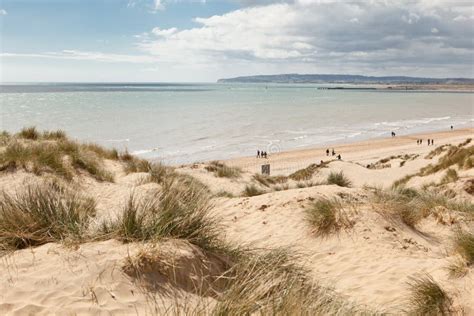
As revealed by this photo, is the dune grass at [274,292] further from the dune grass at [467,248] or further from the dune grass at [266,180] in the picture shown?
the dune grass at [266,180]

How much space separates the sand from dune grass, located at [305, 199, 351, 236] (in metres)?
0.15

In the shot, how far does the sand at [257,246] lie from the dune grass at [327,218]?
15cm

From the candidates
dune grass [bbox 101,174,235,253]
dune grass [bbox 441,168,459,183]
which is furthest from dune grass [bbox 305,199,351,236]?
dune grass [bbox 441,168,459,183]

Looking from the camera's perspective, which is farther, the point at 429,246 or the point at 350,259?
the point at 429,246

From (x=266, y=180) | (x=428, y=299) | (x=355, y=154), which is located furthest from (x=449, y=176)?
(x=355, y=154)

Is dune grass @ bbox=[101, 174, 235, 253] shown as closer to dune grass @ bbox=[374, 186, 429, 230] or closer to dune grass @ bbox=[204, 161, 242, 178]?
dune grass @ bbox=[374, 186, 429, 230]

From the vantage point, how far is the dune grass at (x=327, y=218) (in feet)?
27.3

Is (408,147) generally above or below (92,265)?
below

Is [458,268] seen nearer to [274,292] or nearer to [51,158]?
[274,292]

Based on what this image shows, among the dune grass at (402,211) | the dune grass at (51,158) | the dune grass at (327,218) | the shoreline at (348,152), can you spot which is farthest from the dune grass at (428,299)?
the shoreline at (348,152)

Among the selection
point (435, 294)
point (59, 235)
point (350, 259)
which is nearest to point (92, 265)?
point (59, 235)

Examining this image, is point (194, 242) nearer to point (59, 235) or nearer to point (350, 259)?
point (59, 235)

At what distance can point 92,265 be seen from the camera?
430cm

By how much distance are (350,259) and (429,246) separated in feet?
5.66
